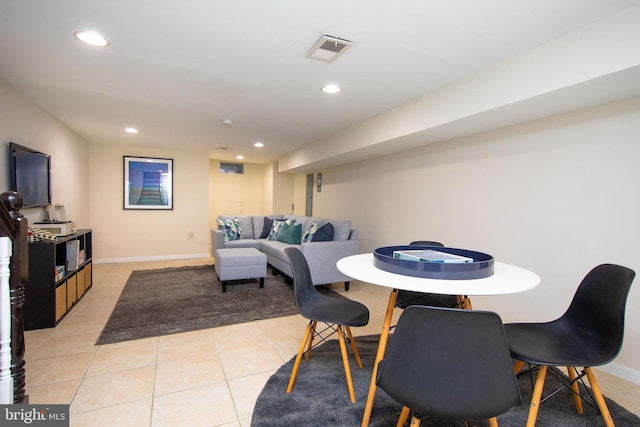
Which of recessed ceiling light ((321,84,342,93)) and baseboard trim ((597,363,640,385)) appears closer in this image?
baseboard trim ((597,363,640,385))

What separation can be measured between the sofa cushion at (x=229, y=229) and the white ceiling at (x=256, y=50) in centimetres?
226

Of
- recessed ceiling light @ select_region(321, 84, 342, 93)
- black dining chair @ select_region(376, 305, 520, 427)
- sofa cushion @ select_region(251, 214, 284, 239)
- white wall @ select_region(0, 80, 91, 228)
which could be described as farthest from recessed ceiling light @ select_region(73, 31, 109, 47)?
sofa cushion @ select_region(251, 214, 284, 239)

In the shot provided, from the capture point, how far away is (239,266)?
4.05m

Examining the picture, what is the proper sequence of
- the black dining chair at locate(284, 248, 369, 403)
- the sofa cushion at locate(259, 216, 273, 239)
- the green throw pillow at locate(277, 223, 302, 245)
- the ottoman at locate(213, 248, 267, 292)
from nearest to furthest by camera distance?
the black dining chair at locate(284, 248, 369, 403)
the ottoman at locate(213, 248, 267, 292)
the green throw pillow at locate(277, 223, 302, 245)
the sofa cushion at locate(259, 216, 273, 239)

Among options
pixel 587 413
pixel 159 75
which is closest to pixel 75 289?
pixel 159 75

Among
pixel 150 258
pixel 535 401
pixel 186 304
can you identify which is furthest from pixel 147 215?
pixel 535 401

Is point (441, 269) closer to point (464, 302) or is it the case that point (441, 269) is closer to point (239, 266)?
point (464, 302)

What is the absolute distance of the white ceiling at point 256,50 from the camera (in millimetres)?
1646

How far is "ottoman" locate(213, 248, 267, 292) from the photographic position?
398cm

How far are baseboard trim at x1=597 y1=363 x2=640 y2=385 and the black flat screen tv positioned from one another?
4.96 m

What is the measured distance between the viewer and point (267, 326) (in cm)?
296

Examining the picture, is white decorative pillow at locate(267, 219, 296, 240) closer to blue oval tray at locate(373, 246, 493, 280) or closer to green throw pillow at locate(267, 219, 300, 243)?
green throw pillow at locate(267, 219, 300, 243)

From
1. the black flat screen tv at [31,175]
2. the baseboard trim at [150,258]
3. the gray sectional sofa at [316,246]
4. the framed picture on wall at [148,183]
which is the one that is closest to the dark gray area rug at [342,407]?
the gray sectional sofa at [316,246]

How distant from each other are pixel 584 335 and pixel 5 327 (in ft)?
8.91
